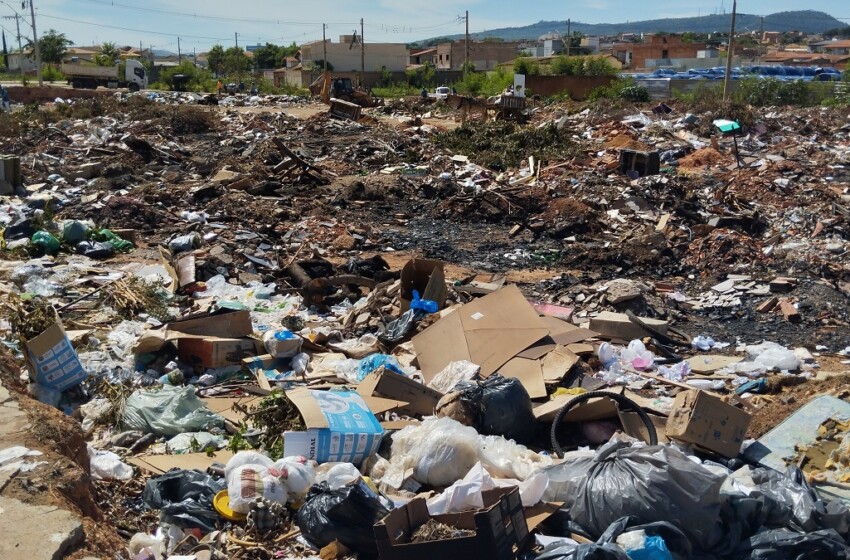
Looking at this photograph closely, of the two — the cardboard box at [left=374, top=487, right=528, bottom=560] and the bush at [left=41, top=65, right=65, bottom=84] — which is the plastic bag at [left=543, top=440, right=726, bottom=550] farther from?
the bush at [left=41, top=65, right=65, bottom=84]

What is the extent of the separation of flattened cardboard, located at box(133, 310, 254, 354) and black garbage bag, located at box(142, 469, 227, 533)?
2341 millimetres

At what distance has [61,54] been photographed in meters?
68.2

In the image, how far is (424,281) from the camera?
26.2 feet

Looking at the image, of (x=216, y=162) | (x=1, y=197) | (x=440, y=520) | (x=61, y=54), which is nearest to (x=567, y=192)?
(x=216, y=162)

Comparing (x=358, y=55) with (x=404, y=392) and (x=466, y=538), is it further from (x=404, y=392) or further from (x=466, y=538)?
(x=466, y=538)

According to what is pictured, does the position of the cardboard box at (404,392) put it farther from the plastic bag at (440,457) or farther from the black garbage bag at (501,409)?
the plastic bag at (440,457)

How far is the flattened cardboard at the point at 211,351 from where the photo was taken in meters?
6.36

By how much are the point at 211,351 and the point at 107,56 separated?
67369 millimetres

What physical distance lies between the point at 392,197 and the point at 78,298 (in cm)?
764

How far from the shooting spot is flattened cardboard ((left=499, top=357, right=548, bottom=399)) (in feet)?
18.8

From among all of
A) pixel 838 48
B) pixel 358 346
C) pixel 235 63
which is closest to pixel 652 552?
pixel 358 346

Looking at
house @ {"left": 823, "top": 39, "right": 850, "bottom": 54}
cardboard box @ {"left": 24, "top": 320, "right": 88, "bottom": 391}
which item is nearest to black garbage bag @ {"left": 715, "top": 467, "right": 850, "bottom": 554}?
cardboard box @ {"left": 24, "top": 320, "right": 88, "bottom": 391}

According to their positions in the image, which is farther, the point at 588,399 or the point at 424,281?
the point at 424,281

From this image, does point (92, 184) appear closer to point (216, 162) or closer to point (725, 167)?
point (216, 162)
